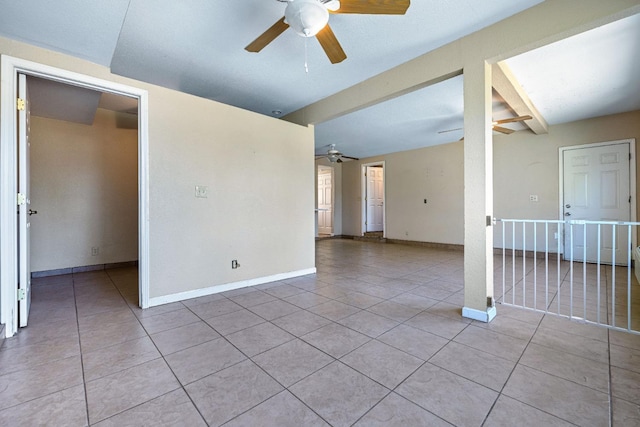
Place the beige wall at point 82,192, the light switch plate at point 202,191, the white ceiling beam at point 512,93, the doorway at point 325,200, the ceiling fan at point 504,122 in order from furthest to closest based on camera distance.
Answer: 1. the doorway at point 325,200
2. the beige wall at point 82,192
3. the ceiling fan at point 504,122
4. the light switch plate at point 202,191
5. the white ceiling beam at point 512,93

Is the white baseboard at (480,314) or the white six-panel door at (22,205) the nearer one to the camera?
the white six-panel door at (22,205)

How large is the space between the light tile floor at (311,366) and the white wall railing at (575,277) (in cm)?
33

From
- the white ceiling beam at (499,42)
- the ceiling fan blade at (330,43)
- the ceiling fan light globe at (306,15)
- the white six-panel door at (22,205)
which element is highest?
the white ceiling beam at (499,42)

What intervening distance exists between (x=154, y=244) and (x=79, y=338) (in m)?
0.96

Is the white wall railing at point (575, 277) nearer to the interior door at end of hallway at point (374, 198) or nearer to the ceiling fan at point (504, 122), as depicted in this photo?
the ceiling fan at point (504, 122)

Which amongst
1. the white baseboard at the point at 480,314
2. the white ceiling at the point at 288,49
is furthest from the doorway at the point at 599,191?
the white baseboard at the point at 480,314

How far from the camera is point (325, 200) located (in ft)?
30.6

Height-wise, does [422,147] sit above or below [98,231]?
above

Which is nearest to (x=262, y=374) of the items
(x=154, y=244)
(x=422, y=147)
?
(x=154, y=244)

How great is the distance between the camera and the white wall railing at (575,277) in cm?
238

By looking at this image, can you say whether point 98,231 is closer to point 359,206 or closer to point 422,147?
point 359,206

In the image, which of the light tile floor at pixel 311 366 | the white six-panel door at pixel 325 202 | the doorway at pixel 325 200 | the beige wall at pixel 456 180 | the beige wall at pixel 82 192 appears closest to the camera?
the light tile floor at pixel 311 366

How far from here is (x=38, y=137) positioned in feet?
12.9

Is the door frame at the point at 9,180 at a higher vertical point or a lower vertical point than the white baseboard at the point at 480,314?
higher
